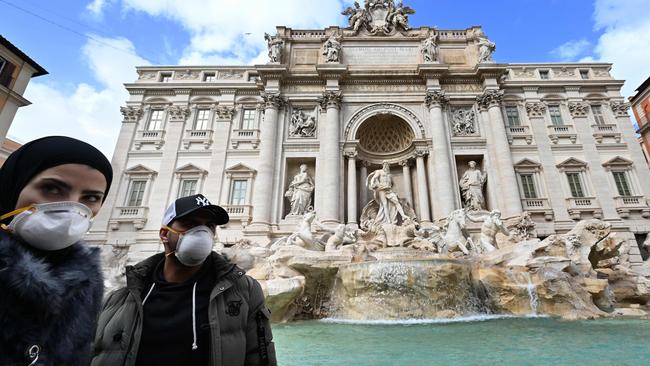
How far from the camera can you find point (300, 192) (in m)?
14.8

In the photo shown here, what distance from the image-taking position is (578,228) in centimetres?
978

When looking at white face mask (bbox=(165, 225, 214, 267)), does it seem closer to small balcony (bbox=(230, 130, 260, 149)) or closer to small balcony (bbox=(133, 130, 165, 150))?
small balcony (bbox=(230, 130, 260, 149))

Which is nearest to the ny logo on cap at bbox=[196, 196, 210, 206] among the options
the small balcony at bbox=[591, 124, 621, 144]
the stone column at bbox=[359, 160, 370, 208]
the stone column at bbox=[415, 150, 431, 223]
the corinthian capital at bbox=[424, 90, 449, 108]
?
the stone column at bbox=[415, 150, 431, 223]

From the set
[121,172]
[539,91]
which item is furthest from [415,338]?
[539,91]

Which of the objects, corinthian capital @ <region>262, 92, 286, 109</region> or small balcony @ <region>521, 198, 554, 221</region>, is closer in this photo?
small balcony @ <region>521, 198, 554, 221</region>

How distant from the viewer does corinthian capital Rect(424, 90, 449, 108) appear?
16.2m

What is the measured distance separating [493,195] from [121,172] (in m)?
19.9

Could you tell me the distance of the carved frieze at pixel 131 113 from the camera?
58.0ft

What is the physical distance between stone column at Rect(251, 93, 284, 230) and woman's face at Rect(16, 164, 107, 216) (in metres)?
12.8

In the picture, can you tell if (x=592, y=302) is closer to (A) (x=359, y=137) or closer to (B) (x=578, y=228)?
(B) (x=578, y=228)

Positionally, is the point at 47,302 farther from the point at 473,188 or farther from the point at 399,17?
the point at 399,17

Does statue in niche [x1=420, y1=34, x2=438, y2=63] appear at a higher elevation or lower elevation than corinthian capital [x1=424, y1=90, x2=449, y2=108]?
higher

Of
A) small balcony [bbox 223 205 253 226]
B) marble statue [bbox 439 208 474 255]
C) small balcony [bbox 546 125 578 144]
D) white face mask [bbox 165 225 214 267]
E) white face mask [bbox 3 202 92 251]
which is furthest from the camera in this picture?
small balcony [bbox 546 125 578 144]

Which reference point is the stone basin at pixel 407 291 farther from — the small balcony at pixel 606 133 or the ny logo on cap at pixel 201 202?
the small balcony at pixel 606 133
